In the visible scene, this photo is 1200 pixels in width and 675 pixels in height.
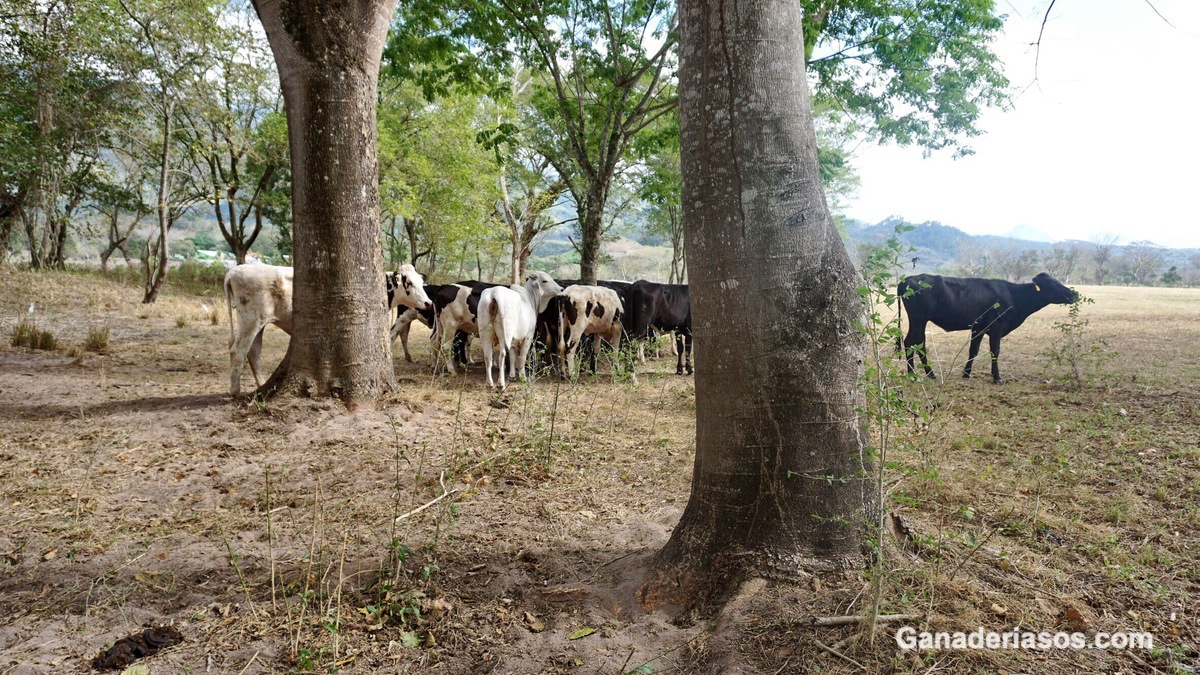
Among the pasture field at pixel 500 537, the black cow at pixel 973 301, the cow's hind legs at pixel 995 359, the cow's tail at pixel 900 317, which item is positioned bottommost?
the pasture field at pixel 500 537

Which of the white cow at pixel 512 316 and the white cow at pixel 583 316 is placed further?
the white cow at pixel 583 316

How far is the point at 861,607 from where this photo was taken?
2.33m

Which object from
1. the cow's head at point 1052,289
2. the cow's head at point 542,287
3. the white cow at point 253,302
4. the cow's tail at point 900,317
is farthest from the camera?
the cow's head at point 542,287

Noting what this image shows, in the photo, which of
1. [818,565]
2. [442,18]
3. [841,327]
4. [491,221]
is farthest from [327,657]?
[491,221]

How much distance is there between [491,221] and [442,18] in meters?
19.6

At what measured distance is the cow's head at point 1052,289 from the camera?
9766 millimetres

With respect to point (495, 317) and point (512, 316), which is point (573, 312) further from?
point (495, 317)

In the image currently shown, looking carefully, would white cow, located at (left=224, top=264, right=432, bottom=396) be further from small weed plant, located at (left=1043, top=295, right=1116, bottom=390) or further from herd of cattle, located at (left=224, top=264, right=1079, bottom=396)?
small weed plant, located at (left=1043, top=295, right=1116, bottom=390)

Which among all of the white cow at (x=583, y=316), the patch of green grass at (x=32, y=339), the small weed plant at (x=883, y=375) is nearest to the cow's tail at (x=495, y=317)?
the white cow at (x=583, y=316)

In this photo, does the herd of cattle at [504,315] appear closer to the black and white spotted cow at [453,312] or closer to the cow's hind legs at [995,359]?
the black and white spotted cow at [453,312]

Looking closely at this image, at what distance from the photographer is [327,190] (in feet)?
19.3

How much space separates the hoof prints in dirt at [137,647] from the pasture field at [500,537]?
5cm

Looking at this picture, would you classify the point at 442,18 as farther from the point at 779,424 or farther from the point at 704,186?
the point at 779,424

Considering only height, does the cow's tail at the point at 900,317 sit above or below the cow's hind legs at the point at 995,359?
above
